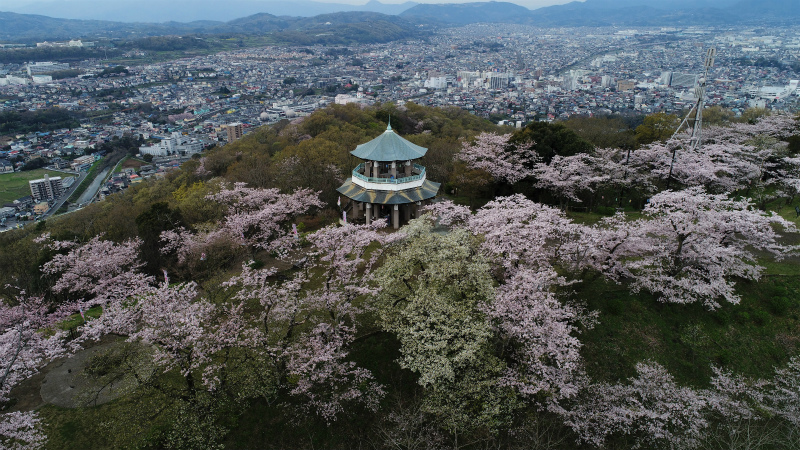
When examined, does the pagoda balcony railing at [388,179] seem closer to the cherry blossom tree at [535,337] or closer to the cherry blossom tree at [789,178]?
the cherry blossom tree at [535,337]

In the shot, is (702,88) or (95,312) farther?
(702,88)

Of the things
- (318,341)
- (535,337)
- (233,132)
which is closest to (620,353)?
(535,337)

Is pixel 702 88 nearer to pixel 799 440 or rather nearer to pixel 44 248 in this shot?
pixel 799 440

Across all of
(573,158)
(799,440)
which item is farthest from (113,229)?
(799,440)

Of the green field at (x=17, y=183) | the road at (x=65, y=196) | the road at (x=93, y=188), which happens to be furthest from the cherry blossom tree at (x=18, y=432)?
the green field at (x=17, y=183)

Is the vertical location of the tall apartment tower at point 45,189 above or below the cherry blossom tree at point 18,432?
below

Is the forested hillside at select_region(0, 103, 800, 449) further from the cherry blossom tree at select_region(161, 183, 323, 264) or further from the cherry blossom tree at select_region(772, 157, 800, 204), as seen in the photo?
the cherry blossom tree at select_region(772, 157, 800, 204)
